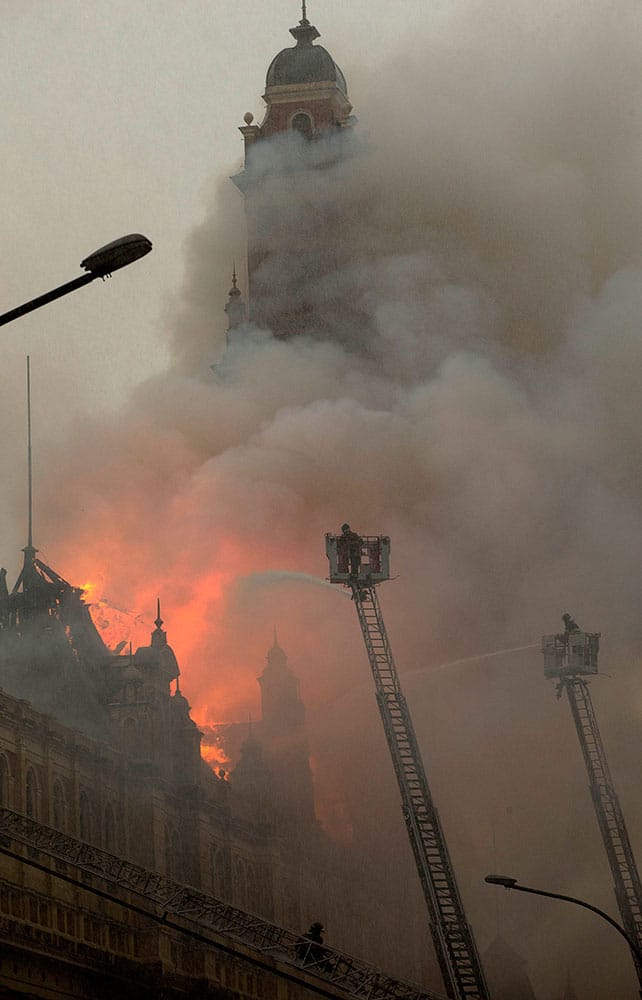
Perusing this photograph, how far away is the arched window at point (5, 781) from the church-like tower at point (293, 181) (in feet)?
185

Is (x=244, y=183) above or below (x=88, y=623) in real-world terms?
above

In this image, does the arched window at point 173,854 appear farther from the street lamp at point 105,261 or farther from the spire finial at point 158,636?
the street lamp at point 105,261

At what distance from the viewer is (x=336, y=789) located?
4053 inches

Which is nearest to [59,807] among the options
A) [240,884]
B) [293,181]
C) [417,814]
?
[417,814]

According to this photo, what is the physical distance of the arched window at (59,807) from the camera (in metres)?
74.6

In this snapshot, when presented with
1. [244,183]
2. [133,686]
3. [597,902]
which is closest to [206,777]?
[133,686]

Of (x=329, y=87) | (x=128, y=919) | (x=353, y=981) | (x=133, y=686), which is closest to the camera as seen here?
(x=353, y=981)

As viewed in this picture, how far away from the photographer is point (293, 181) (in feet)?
407

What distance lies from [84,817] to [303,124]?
2261 inches

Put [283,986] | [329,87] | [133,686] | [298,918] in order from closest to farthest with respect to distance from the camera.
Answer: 1. [283,986]
2. [133,686]
3. [298,918]
4. [329,87]

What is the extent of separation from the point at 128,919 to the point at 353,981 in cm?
2485

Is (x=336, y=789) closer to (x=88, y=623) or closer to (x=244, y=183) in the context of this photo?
(x=88, y=623)

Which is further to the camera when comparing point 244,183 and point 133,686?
point 244,183

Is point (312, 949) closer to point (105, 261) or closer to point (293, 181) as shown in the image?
point (105, 261)
